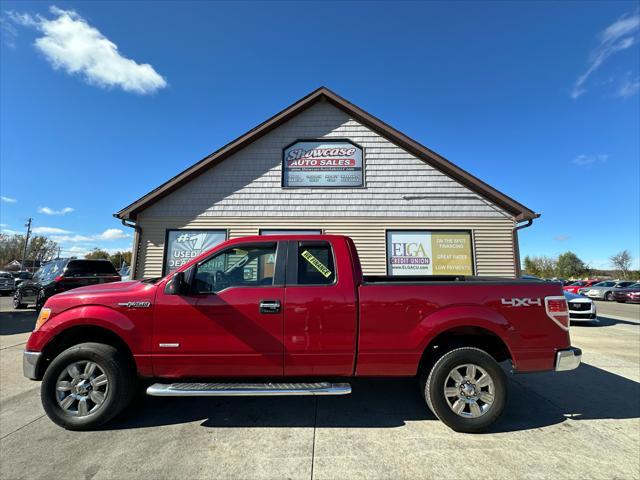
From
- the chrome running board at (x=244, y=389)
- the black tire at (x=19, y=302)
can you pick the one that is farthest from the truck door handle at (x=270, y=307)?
the black tire at (x=19, y=302)

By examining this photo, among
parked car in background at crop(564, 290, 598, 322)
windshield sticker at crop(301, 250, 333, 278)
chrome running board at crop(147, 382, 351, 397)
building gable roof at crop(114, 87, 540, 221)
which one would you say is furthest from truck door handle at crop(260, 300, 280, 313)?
parked car in background at crop(564, 290, 598, 322)

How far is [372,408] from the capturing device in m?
3.75

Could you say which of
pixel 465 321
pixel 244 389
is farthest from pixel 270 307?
pixel 465 321

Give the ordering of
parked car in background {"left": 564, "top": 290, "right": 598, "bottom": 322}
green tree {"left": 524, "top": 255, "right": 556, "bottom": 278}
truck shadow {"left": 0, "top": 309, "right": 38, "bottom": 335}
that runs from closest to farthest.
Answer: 1. truck shadow {"left": 0, "top": 309, "right": 38, "bottom": 335}
2. parked car in background {"left": 564, "top": 290, "right": 598, "bottom": 322}
3. green tree {"left": 524, "top": 255, "right": 556, "bottom": 278}

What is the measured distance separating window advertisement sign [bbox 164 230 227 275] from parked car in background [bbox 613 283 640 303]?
91.1 feet

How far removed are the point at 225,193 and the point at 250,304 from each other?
6.99 metres

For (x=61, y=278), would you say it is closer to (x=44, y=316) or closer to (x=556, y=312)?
(x=44, y=316)

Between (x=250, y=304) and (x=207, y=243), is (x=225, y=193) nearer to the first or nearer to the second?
(x=207, y=243)

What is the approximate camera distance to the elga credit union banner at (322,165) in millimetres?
9664

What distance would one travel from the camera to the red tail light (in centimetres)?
335

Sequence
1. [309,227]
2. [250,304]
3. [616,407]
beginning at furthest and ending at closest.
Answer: [309,227]
[616,407]
[250,304]

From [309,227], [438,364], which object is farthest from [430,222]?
[438,364]

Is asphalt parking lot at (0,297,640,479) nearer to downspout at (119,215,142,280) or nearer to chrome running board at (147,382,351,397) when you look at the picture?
chrome running board at (147,382,351,397)

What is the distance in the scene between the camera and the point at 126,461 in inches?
107
